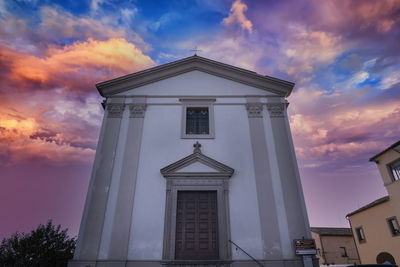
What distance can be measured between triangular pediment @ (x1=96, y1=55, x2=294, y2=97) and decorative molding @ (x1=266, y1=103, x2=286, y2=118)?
700 millimetres

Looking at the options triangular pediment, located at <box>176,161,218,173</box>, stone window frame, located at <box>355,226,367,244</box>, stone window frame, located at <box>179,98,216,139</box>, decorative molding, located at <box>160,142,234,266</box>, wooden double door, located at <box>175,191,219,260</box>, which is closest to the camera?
wooden double door, located at <box>175,191,219,260</box>

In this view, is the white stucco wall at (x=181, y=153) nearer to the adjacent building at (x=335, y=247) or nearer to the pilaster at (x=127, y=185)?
the pilaster at (x=127, y=185)

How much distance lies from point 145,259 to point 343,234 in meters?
29.5

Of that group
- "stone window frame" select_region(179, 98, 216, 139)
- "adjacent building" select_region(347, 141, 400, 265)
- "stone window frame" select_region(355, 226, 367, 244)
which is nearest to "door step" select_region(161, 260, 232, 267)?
"stone window frame" select_region(179, 98, 216, 139)

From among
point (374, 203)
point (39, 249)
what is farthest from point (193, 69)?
point (374, 203)

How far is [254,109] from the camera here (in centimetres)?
1152

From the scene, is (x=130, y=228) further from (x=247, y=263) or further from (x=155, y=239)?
(x=247, y=263)

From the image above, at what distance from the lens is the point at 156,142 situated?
1065 cm

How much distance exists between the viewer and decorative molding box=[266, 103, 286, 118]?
1137cm

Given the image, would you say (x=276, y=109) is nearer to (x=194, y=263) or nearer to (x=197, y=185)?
(x=197, y=185)

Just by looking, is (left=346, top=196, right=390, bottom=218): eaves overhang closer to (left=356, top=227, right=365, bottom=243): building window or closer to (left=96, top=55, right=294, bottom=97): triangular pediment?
(left=356, top=227, right=365, bottom=243): building window

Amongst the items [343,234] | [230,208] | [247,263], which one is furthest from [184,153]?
[343,234]

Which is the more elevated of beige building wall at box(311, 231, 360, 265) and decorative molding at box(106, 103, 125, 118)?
decorative molding at box(106, 103, 125, 118)

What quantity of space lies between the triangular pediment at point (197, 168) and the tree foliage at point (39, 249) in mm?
6510
